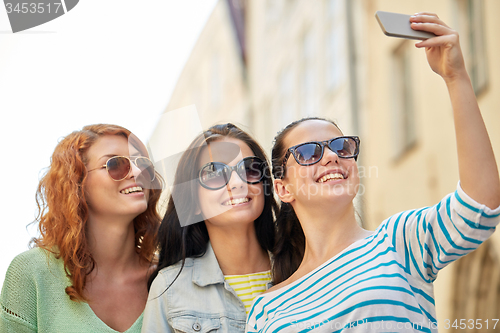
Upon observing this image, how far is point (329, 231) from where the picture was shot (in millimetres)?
2516

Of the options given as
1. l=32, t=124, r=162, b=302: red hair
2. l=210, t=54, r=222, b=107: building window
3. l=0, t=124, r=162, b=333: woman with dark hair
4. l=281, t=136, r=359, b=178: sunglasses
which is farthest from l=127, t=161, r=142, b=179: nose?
l=210, t=54, r=222, b=107: building window

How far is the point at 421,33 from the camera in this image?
1945 mm

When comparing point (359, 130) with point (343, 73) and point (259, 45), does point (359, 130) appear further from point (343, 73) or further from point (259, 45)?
point (259, 45)

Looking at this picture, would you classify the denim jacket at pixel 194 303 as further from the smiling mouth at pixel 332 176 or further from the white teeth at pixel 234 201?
the smiling mouth at pixel 332 176

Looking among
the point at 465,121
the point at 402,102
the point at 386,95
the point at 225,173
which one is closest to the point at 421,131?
the point at 402,102

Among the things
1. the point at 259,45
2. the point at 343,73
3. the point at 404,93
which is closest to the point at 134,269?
the point at 404,93

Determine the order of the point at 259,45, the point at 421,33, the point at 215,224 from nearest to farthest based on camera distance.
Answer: the point at 421,33 → the point at 215,224 → the point at 259,45

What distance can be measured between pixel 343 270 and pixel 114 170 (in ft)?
4.94

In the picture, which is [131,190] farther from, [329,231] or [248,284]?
[329,231]

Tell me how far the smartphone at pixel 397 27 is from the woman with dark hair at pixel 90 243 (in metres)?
1.79

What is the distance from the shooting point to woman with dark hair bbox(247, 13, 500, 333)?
1863 mm

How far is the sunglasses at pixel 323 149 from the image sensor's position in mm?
2482

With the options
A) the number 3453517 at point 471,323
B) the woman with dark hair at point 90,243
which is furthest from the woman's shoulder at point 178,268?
the number 3453517 at point 471,323

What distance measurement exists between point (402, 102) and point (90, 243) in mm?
8915
